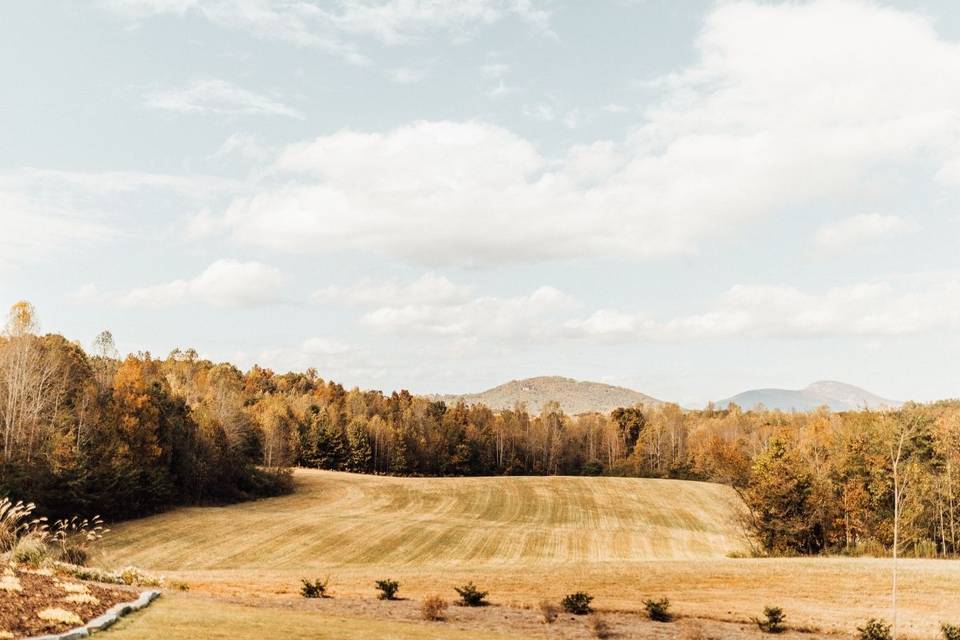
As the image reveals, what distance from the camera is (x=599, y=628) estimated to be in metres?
19.1

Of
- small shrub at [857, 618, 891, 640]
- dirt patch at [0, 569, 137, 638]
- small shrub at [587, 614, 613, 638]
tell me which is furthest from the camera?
small shrub at [587, 614, 613, 638]

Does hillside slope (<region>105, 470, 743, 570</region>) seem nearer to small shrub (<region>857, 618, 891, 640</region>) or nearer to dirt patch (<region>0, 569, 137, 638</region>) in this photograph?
small shrub (<region>857, 618, 891, 640</region>)

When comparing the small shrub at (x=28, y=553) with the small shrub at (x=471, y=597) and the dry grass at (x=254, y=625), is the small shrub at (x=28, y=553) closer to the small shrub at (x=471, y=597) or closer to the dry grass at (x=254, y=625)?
the dry grass at (x=254, y=625)

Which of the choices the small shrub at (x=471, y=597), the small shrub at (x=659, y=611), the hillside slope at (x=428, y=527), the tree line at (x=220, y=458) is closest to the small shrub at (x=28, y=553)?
the small shrub at (x=471, y=597)

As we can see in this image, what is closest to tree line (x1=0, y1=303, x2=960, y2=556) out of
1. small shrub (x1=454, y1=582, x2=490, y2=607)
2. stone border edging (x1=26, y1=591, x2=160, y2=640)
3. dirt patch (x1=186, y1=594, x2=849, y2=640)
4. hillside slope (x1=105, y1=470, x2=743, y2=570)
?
hillside slope (x1=105, y1=470, x2=743, y2=570)

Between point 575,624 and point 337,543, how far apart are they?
3866 cm

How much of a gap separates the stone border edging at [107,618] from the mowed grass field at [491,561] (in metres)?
0.50

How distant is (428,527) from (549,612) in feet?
153

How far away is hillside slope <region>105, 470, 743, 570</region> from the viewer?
50219 mm

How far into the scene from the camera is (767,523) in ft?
178

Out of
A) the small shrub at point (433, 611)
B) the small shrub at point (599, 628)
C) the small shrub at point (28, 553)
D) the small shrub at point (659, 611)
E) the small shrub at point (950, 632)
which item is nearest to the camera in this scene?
the small shrub at point (599, 628)

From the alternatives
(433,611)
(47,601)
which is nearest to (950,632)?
(433,611)

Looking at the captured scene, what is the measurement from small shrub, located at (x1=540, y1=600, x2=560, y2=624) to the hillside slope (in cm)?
1910

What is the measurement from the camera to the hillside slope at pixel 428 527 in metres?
50.2
